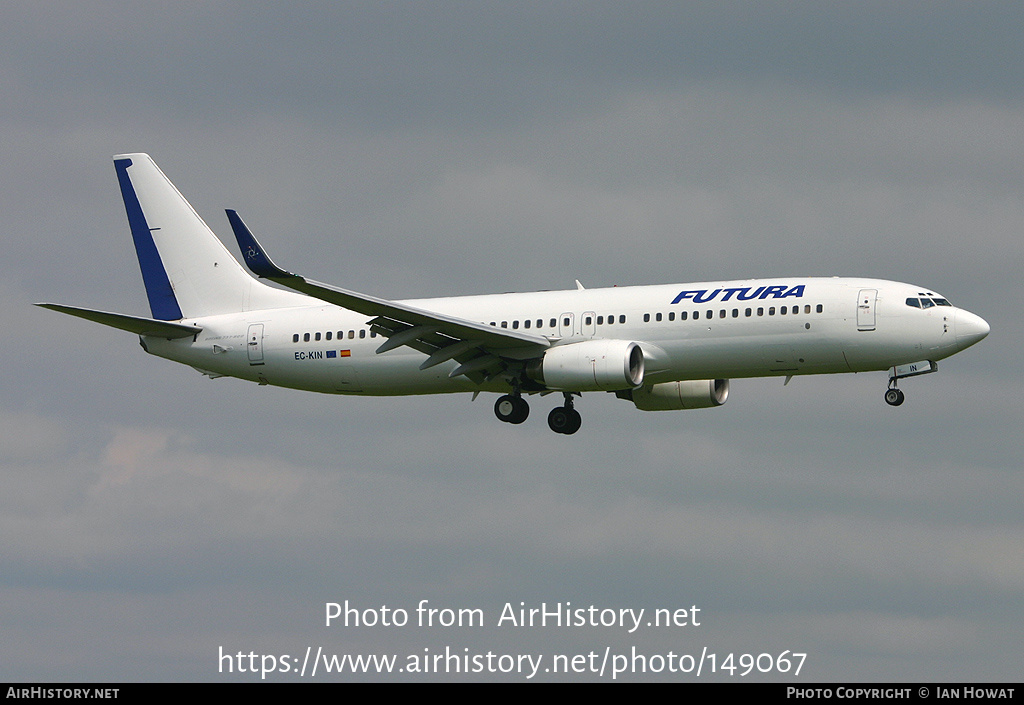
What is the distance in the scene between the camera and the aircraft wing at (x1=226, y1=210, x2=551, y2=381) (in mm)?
53156

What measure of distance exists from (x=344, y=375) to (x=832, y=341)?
62.9ft

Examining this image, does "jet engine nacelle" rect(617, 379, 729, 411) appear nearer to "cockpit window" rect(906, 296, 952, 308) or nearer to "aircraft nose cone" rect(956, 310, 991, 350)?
"cockpit window" rect(906, 296, 952, 308)

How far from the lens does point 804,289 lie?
5625 cm

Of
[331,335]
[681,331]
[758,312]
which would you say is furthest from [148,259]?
[758,312]

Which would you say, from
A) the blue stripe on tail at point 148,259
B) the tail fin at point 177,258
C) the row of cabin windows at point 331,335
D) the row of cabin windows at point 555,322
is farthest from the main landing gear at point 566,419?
the blue stripe on tail at point 148,259

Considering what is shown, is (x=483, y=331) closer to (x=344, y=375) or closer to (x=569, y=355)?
(x=569, y=355)

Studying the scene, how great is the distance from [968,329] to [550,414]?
1618 cm

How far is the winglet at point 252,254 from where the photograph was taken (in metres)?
51.9

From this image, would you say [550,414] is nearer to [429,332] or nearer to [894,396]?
[429,332]

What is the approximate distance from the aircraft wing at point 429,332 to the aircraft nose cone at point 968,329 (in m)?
14.3

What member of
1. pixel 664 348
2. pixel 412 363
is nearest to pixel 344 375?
pixel 412 363

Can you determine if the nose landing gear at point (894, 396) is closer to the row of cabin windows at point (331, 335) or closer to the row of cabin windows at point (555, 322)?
the row of cabin windows at point (555, 322)

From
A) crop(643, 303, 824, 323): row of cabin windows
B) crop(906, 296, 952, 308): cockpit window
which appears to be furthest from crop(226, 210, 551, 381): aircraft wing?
crop(906, 296, 952, 308): cockpit window

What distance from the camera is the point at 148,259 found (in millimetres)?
69000
